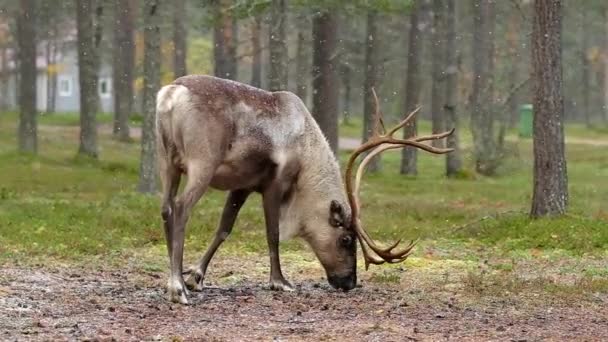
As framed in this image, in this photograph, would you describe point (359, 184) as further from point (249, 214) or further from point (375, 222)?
point (249, 214)

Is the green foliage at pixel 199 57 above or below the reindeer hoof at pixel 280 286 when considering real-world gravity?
above

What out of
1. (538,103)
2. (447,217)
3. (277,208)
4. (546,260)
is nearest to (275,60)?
(447,217)

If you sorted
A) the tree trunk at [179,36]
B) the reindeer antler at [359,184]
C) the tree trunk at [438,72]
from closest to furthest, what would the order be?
the reindeer antler at [359,184], the tree trunk at [438,72], the tree trunk at [179,36]

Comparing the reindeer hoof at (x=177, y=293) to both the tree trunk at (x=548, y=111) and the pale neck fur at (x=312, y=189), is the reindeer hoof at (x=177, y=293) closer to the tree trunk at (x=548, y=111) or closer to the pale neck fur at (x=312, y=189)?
the pale neck fur at (x=312, y=189)

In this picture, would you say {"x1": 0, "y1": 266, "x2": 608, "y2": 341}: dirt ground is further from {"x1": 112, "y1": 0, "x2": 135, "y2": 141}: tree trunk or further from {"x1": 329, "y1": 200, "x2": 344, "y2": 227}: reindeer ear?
{"x1": 112, "y1": 0, "x2": 135, "y2": 141}: tree trunk

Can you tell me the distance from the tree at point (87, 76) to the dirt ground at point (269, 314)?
737 inches

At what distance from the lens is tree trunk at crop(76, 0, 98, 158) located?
29.3m

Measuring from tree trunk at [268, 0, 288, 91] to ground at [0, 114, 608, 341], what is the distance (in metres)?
2.28

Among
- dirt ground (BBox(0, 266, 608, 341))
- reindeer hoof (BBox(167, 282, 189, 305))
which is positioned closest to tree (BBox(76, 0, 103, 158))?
dirt ground (BBox(0, 266, 608, 341))

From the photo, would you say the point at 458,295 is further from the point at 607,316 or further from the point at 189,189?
the point at 189,189

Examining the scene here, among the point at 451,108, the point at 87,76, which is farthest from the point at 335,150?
the point at 87,76

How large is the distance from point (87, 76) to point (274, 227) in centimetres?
2010

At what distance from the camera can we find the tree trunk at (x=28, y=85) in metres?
30.0

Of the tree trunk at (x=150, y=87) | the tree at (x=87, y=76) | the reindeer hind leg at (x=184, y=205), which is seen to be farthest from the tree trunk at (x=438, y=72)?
the reindeer hind leg at (x=184, y=205)
